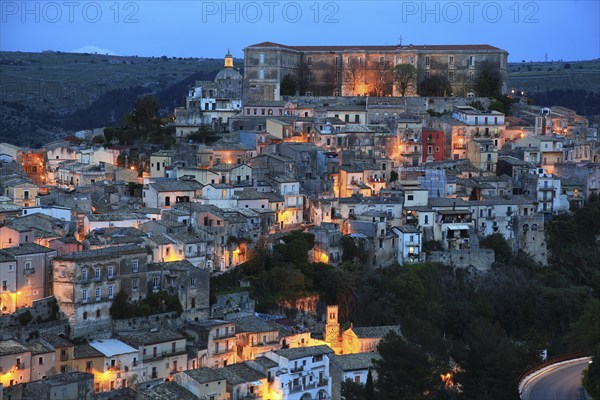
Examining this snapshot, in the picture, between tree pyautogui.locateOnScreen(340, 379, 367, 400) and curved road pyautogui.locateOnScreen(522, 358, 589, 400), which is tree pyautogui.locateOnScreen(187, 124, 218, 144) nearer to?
tree pyautogui.locateOnScreen(340, 379, 367, 400)

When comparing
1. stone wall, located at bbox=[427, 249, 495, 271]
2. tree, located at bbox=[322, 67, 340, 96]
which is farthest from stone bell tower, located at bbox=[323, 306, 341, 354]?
tree, located at bbox=[322, 67, 340, 96]

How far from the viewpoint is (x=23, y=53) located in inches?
4515

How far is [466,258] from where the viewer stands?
135 ft

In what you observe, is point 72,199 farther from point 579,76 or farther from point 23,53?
point 23,53

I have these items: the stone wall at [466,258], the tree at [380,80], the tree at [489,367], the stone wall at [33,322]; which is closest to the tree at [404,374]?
the tree at [489,367]

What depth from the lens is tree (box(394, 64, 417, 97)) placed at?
55938mm

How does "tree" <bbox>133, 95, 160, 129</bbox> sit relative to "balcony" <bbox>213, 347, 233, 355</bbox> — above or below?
above

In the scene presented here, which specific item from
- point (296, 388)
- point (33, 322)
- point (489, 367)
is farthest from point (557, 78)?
point (33, 322)

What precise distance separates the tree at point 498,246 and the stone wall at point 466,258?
762mm

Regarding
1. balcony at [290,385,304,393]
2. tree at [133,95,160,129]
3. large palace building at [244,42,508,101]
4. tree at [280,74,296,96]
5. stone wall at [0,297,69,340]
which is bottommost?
balcony at [290,385,304,393]

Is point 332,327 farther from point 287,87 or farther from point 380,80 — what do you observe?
point 380,80


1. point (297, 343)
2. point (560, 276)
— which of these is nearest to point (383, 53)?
point (560, 276)

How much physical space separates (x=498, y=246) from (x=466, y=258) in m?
1.68

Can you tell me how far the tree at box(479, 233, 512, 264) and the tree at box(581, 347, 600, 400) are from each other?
2040cm
